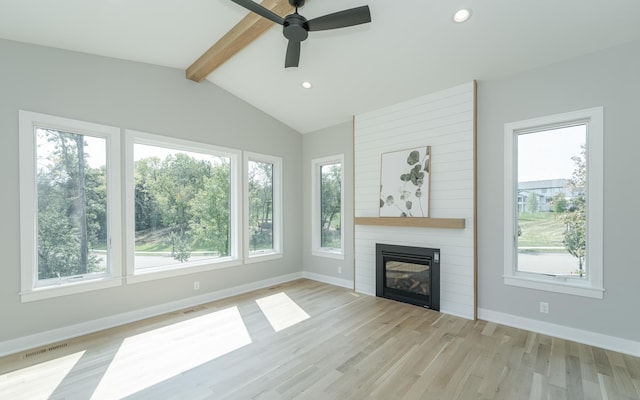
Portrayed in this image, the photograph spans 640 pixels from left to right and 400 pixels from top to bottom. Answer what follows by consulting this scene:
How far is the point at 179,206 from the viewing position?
162 inches

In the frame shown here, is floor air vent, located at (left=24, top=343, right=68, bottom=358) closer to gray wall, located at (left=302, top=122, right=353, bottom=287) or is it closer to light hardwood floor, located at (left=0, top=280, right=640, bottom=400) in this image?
light hardwood floor, located at (left=0, top=280, right=640, bottom=400)

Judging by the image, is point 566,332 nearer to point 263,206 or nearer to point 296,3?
point 296,3

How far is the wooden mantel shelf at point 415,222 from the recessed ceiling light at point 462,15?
2.22 meters

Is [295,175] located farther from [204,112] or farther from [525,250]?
[525,250]

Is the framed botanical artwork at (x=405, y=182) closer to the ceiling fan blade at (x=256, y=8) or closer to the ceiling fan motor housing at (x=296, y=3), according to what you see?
the ceiling fan motor housing at (x=296, y=3)

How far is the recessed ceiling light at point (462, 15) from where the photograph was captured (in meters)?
2.60

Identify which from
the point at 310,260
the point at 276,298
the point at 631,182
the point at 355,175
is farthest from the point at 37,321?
the point at 631,182

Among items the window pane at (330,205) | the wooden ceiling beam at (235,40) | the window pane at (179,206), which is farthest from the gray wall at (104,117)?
the window pane at (330,205)

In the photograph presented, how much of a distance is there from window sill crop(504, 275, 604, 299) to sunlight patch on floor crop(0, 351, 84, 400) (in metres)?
4.63

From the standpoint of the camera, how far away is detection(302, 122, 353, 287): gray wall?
197 inches

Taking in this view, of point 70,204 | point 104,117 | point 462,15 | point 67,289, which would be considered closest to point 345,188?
point 462,15

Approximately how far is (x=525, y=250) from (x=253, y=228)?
4070 mm

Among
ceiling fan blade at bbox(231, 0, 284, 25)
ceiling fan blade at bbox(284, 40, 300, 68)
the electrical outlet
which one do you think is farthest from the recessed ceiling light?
the electrical outlet

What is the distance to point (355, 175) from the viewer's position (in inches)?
191
